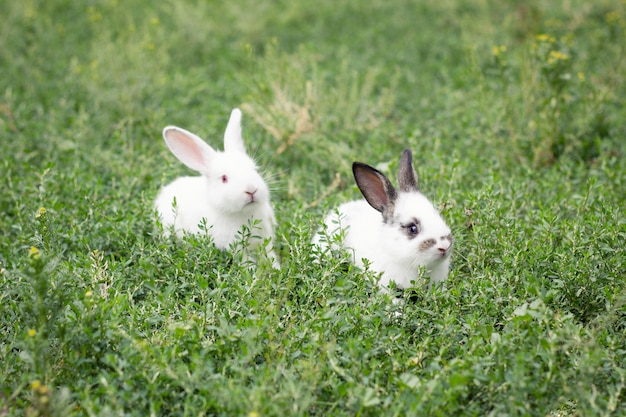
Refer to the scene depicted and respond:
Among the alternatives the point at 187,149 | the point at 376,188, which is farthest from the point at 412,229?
the point at 187,149

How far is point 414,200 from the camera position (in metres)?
3.90

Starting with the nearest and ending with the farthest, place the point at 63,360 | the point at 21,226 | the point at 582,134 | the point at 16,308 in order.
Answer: the point at 63,360 < the point at 16,308 < the point at 21,226 < the point at 582,134

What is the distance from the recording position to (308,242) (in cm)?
396

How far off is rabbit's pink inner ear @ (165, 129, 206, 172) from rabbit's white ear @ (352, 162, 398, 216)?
115 centimetres

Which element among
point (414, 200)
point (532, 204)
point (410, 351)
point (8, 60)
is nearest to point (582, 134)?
point (532, 204)

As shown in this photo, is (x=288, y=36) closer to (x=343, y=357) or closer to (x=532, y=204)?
(x=532, y=204)

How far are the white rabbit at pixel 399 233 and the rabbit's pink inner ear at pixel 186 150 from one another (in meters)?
1.03

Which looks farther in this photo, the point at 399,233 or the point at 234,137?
the point at 234,137

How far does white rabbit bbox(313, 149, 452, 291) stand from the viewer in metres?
3.70

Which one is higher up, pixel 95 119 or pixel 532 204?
pixel 95 119

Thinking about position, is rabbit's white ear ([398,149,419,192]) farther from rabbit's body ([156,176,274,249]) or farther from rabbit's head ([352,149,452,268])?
rabbit's body ([156,176,274,249])

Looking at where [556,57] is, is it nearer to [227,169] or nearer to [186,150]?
[227,169]

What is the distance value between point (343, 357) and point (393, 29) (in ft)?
23.8

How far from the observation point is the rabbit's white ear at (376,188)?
3904 millimetres
